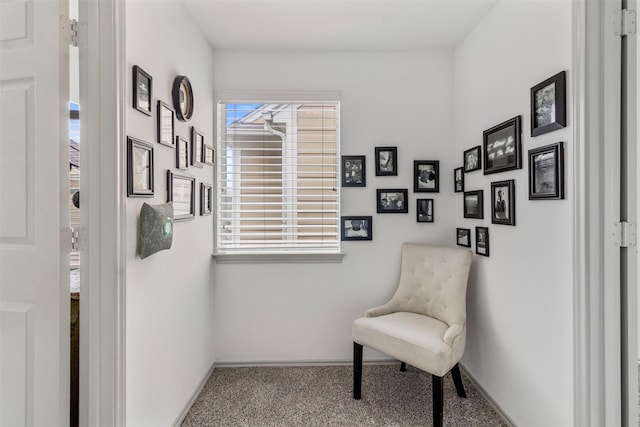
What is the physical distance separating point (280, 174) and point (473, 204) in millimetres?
1474

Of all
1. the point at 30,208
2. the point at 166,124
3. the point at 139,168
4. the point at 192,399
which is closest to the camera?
the point at 30,208

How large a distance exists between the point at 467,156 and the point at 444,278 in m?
0.90

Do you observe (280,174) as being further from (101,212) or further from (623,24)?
(623,24)

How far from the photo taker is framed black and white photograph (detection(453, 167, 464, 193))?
2307 millimetres

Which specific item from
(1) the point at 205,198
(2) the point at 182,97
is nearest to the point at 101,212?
(2) the point at 182,97

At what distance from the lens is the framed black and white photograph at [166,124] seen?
1.54m

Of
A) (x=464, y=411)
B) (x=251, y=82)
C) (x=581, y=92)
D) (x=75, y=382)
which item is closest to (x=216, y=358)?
(x=75, y=382)

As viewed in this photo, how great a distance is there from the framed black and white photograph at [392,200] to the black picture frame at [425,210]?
0.10 m

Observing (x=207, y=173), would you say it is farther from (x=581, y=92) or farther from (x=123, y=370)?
(x=581, y=92)

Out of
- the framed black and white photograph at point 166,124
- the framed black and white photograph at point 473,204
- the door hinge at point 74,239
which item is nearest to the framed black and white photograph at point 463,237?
the framed black and white photograph at point 473,204

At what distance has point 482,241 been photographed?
202cm

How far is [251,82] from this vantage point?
2.41 m

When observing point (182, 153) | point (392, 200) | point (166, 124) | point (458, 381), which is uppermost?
point (166, 124)

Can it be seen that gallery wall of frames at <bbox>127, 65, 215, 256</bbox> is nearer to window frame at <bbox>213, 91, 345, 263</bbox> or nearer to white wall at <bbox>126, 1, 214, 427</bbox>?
white wall at <bbox>126, 1, 214, 427</bbox>
